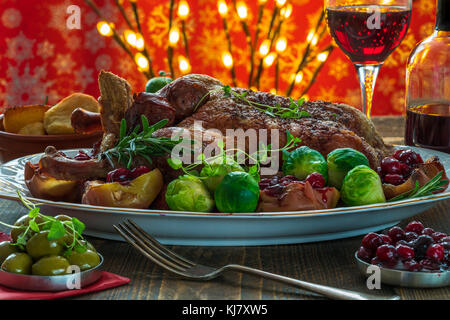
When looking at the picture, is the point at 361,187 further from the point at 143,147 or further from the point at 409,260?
the point at 143,147

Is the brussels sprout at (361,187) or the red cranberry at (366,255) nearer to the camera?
the red cranberry at (366,255)

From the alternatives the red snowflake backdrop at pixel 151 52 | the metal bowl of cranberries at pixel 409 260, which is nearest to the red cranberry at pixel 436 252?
the metal bowl of cranberries at pixel 409 260

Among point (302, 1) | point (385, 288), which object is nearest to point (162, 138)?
Answer: point (385, 288)

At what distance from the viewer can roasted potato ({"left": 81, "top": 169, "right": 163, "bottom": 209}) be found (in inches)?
48.0

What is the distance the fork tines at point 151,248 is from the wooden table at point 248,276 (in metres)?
0.02

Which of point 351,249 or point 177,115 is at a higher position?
point 177,115

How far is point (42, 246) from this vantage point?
96cm

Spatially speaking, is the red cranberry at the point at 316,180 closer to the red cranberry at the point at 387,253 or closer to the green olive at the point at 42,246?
the red cranberry at the point at 387,253

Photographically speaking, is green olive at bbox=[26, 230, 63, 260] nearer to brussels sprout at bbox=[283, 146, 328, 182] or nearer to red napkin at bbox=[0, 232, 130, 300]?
red napkin at bbox=[0, 232, 130, 300]

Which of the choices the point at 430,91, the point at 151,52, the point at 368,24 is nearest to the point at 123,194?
the point at 368,24

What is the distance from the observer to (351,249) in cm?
117

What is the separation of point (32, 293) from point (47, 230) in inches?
4.0

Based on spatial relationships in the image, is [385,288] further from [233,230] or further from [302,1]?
[302,1]

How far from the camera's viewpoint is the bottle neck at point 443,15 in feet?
5.98
